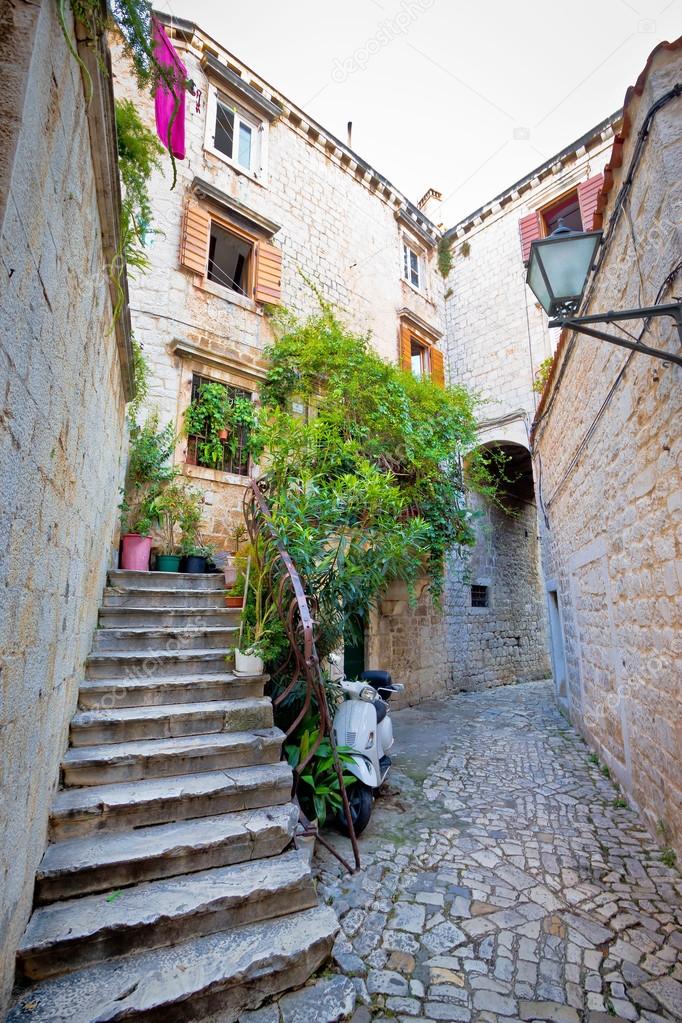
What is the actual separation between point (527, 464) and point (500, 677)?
4783 mm

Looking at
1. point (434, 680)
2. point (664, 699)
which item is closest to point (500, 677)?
point (434, 680)

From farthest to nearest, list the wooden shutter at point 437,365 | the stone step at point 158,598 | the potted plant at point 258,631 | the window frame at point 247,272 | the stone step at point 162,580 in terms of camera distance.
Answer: the wooden shutter at point 437,365 → the window frame at point 247,272 → the stone step at point 162,580 → the stone step at point 158,598 → the potted plant at point 258,631

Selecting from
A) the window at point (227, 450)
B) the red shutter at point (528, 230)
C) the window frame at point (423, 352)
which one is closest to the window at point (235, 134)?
the window at point (227, 450)

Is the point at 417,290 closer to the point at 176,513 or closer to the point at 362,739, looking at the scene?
the point at 176,513

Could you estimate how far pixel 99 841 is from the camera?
2080mm

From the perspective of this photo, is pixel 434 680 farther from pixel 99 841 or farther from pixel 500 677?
pixel 99 841

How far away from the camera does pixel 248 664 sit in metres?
3.21

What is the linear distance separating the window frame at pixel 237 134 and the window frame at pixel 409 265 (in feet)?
12.7

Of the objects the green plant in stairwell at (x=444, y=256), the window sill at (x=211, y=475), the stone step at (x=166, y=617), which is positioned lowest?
the stone step at (x=166, y=617)

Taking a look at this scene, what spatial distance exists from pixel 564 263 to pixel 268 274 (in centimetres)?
620

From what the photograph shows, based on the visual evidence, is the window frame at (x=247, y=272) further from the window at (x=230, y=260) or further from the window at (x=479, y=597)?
the window at (x=479, y=597)

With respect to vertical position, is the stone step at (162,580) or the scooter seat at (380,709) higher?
the stone step at (162,580)

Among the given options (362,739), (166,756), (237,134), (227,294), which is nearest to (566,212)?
(237,134)

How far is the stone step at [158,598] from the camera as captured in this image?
3.81 m
